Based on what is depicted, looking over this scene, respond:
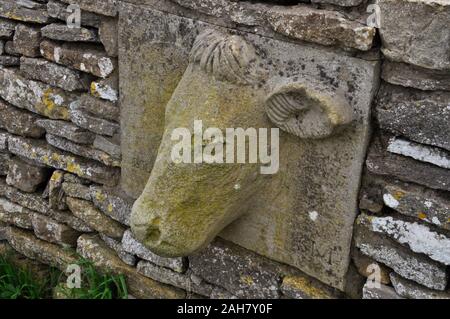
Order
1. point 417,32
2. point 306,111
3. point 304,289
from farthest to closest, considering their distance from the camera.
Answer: point 304,289 < point 306,111 < point 417,32

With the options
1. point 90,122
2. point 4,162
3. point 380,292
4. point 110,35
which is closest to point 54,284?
point 4,162

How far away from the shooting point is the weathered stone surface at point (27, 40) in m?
3.21

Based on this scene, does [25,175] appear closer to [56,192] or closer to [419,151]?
[56,192]

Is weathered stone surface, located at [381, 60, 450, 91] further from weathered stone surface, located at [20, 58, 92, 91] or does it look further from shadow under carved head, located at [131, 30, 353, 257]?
weathered stone surface, located at [20, 58, 92, 91]

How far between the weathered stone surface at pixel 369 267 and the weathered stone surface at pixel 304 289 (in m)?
0.19

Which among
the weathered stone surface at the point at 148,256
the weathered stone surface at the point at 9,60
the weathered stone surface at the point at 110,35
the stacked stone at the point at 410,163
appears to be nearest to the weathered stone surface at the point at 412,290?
the stacked stone at the point at 410,163

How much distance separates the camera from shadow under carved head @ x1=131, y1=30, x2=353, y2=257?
238 centimetres

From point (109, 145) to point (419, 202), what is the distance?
1.50 m

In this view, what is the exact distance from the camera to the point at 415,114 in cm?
223

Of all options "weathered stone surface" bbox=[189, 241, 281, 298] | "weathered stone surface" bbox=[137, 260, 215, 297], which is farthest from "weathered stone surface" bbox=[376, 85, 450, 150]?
"weathered stone surface" bbox=[137, 260, 215, 297]

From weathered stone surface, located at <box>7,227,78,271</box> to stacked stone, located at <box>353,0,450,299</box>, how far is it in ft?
5.31

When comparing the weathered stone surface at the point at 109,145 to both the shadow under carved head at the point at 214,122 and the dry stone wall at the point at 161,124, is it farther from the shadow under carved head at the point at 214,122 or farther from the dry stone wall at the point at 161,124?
the shadow under carved head at the point at 214,122

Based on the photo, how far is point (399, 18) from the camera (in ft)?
7.04
